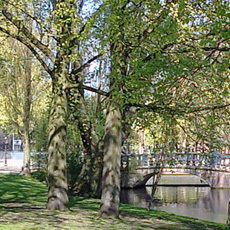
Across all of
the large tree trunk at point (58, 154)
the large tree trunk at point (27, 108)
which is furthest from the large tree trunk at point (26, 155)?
the large tree trunk at point (58, 154)

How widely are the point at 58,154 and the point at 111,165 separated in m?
1.81

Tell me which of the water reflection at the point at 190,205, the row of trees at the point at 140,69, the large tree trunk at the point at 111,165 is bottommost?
the water reflection at the point at 190,205

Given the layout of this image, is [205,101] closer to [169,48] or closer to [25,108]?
[169,48]

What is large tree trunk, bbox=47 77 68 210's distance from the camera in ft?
40.6

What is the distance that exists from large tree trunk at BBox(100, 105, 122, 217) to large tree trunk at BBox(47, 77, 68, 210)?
1.44m

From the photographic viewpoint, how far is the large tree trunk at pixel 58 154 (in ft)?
40.6

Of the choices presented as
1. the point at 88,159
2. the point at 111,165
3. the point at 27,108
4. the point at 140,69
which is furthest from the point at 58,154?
the point at 27,108

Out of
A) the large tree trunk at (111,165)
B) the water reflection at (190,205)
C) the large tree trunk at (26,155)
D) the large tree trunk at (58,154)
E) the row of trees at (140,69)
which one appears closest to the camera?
the row of trees at (140,69)

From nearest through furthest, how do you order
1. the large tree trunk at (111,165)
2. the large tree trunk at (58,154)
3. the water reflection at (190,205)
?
the large tree trunk at (111,165), the large tree trunk at (58,154), the water reflection at (190,205)

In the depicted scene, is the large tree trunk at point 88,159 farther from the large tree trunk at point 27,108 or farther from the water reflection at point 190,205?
the large tree trunk at point 27,108

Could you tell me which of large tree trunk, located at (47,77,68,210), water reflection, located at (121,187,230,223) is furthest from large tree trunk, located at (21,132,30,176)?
large tree trunk, located at (47,77,68,210)

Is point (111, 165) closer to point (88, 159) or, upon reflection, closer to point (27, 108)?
point (88, 159)

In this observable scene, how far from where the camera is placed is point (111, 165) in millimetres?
11570

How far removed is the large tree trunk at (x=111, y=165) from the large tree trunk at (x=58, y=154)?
144cm
